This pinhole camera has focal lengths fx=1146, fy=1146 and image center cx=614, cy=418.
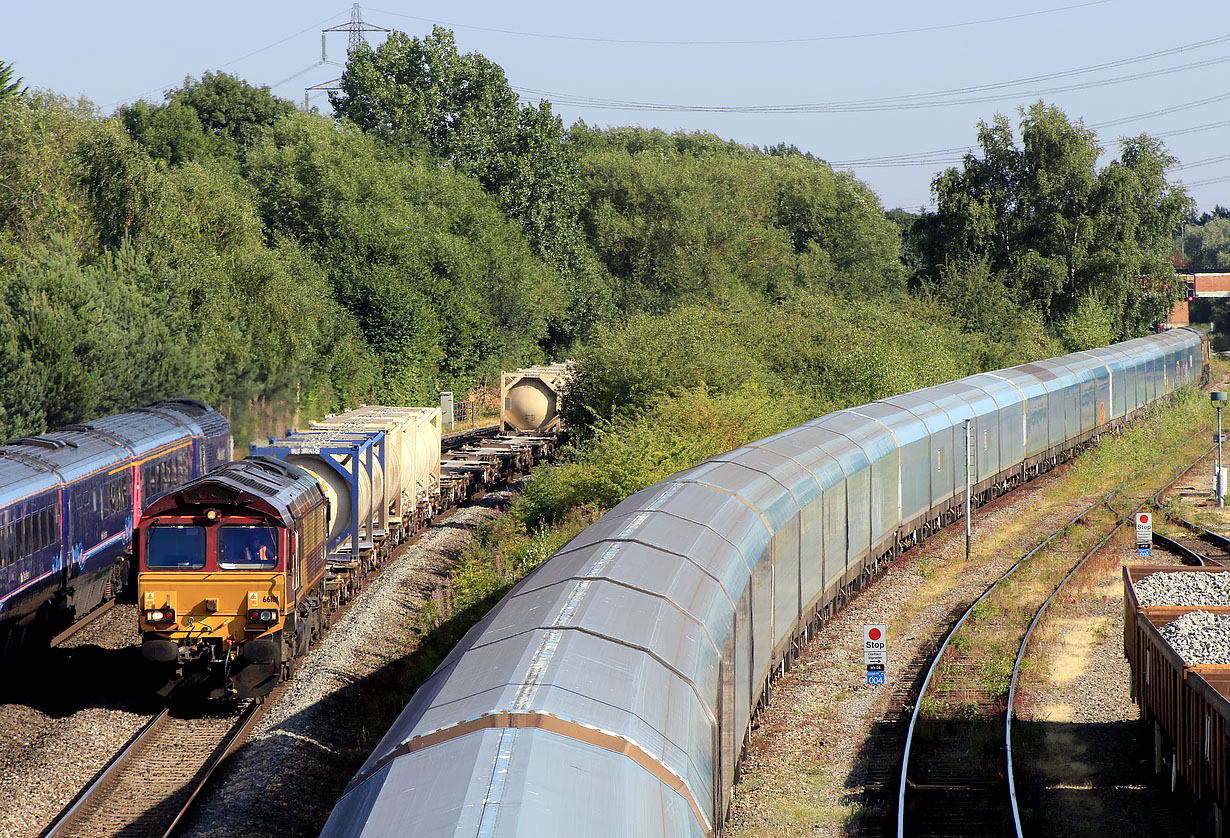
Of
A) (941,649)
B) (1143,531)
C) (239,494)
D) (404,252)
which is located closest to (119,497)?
(239,494)

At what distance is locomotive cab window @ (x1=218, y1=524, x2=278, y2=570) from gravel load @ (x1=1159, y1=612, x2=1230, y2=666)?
11.6 meters

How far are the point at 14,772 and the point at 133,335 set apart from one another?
22.8m

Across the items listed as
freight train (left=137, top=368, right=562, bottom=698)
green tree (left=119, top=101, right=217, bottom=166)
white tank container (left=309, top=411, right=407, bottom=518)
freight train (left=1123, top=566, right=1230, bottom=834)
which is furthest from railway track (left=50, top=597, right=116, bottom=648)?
green tree (left=119, top=101, right=217, bottom=166)

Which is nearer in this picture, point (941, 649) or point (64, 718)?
point (64, 718)

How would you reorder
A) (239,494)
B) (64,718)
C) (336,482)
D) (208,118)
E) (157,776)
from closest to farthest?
(157,776) → (239,494) → (64,718) → (336,482) → (208,118)

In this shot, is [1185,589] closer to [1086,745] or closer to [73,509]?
[1086,745]

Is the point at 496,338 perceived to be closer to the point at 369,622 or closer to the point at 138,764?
the point at 369,622

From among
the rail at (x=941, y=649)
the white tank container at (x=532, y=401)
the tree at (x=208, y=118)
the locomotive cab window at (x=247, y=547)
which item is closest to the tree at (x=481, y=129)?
the tree at (x=208, y=118)

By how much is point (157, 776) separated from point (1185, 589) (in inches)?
539

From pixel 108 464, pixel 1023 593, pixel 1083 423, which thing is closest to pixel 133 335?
pixel 108 464

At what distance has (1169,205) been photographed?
6278cm

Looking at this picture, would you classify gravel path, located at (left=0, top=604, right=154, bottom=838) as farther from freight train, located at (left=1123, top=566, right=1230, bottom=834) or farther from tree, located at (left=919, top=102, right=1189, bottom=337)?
tree, located at (left=919, top=102, right=1189, bottom=337)

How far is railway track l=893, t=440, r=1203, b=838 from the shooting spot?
13.0 metres

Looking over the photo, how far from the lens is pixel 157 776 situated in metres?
14.3
